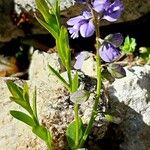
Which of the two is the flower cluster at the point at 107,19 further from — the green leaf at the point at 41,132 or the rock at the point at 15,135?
the rock at the point at 15,135

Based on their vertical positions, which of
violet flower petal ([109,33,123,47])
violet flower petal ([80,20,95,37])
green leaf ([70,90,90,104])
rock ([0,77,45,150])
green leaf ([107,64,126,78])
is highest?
violet flower petal ([80,20,95,37])

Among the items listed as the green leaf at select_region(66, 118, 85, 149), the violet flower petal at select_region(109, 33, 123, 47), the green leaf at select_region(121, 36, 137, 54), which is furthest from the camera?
the green leaf at select_region(121, 36, 137, 54)

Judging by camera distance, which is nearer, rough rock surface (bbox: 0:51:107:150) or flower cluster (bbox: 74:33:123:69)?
flower cluster (bbox: 74:33:123:69)

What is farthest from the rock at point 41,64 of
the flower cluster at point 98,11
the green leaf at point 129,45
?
the flower cluster at point 98,11

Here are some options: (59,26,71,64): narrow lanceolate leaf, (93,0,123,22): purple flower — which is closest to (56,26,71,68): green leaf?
(59,26,71,64): narrow lanceolate leaf

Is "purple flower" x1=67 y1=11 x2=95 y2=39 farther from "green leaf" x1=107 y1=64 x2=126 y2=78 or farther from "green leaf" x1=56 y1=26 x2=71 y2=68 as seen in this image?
"green leaf" x1=107 y1=64 x2=126 y2=78

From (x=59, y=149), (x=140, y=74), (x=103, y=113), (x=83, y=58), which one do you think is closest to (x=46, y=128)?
(x=59, y=149)

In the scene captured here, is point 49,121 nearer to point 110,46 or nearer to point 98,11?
point 110,46
